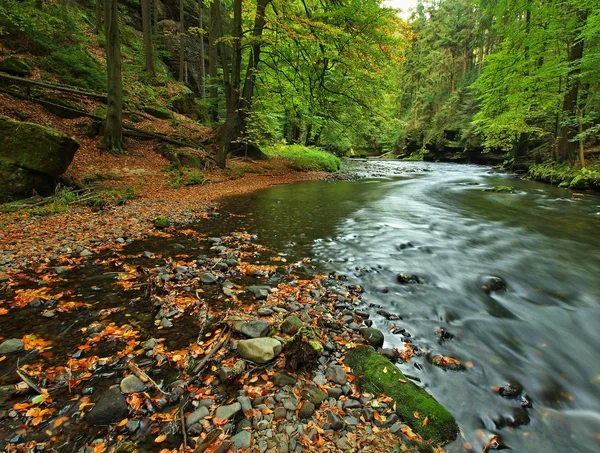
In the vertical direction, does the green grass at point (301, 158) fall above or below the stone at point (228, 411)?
above

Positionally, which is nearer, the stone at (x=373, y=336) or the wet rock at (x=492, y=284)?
the stone at (x=373, y=336)

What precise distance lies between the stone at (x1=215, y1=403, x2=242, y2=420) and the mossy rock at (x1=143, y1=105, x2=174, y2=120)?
A: 55.5 feet

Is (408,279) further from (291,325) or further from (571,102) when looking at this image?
(571,102)

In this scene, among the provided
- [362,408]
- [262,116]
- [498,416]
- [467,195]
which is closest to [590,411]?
[498,416]

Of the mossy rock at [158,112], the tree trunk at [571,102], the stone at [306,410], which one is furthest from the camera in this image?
the mossy rock at [158,112]

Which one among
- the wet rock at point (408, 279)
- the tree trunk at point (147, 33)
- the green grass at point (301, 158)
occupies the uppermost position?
the tree trunk at point (147, 33)

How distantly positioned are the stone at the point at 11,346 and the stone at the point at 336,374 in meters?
2.89

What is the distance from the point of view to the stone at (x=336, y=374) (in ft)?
8.80

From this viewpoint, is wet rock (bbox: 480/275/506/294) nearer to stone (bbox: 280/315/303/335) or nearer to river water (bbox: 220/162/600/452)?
river water (bbox: 220/162/600/452)

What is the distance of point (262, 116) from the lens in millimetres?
14070

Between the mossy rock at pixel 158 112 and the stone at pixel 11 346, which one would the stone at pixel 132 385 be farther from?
the mossy rock at pixel 158 112

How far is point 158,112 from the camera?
1600 cm

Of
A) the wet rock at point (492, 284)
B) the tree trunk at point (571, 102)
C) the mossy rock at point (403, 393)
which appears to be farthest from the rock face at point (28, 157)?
the tree trunk at point (571, 102)

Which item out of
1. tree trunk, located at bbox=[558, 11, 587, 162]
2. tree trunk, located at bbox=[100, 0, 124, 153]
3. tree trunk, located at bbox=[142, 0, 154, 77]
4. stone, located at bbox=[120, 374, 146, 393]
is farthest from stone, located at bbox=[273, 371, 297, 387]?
tree trunk, located at bbox=[142, 0, 154, 77]
